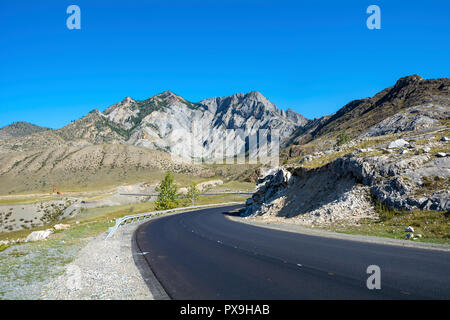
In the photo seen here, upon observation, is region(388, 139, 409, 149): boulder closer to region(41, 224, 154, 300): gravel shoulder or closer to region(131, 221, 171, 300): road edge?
region(131, 221, 171, 300): road edge

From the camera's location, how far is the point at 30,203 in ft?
232

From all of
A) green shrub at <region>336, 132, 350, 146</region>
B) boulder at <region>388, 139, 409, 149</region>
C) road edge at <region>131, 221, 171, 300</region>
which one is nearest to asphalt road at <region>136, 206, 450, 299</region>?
road edge at <region>131, 221, 171, 300</region>

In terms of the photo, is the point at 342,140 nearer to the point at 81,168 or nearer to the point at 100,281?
the point at 100,281

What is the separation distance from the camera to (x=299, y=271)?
8.56 metres

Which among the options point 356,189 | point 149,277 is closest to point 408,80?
point 356,189

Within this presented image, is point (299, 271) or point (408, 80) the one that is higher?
point (408, 80)

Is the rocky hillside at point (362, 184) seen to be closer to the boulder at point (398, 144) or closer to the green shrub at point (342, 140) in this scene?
the boulder at point (398, 144)

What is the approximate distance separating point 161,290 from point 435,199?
1777 centimetres

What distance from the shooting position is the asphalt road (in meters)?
6.64

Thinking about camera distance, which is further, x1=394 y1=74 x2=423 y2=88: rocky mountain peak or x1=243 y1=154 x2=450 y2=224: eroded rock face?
x1=394 y1=74 x2=423 y2=88: rocky mountain peak

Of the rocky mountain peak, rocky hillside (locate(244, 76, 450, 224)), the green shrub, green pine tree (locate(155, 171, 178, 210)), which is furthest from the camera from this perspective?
the rocky mountain peak

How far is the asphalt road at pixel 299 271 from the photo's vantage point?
6.64m

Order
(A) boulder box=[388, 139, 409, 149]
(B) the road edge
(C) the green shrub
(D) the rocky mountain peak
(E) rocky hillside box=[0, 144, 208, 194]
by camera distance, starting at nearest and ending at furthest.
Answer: (B) the road edge < (A) boulder box=[388, 139, 409, 149] < (C) the green shrub < (E) rocky hillside box=[0, 144, 208, 194] < (D) the rocky mountain peak

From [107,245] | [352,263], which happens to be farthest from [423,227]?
[107,245]
